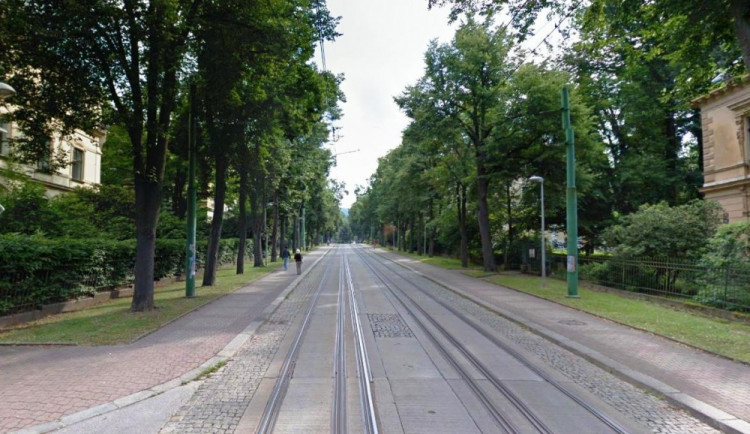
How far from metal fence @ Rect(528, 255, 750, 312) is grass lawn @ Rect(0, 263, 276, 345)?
1482 centimetres

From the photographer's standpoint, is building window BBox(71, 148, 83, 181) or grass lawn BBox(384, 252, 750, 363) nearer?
grass lawn BBox(384, 252, 750, 363)

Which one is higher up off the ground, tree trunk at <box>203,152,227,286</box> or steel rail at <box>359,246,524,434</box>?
tree trunk at <box>203,152,227,286</box>

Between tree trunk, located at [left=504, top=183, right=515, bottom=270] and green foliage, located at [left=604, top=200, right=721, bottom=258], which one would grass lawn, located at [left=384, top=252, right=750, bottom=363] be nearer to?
green foliage, located at [left=604, top=200, right=721, bottom=258]

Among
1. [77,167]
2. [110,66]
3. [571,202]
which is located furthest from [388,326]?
[77,167]

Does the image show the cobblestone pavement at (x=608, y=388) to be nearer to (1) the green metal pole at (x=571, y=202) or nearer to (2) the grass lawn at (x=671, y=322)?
(2) the grass lawn at (x=671, y=322)

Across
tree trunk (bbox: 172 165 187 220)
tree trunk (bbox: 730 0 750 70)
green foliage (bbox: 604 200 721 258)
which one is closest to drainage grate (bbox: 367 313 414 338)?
tree trunk (bbox: 730 0 750 70)

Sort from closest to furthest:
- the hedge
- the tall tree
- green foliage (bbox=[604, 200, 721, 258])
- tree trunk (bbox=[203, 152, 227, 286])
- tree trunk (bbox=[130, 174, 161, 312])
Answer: the hedge < the tall tree < tree trunk (bbox=[130, 174, 161, 312]) < green foliage (bbox=[604, 200, 721, 258]) < tree trunk (bbox=[203, 152, 227, 286])

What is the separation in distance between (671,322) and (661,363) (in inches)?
173

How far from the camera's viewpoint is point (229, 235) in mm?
49656

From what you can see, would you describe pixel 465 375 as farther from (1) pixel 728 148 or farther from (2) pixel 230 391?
(1) pixel 728 148

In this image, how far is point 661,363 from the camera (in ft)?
24.7

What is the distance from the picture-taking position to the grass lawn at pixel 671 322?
873 centimetres

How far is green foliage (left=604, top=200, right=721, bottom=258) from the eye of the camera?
58.4 feet

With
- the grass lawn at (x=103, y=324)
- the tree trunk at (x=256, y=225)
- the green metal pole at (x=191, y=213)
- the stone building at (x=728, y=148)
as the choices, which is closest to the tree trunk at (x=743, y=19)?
the grass lawn at (x=103, y=324)
